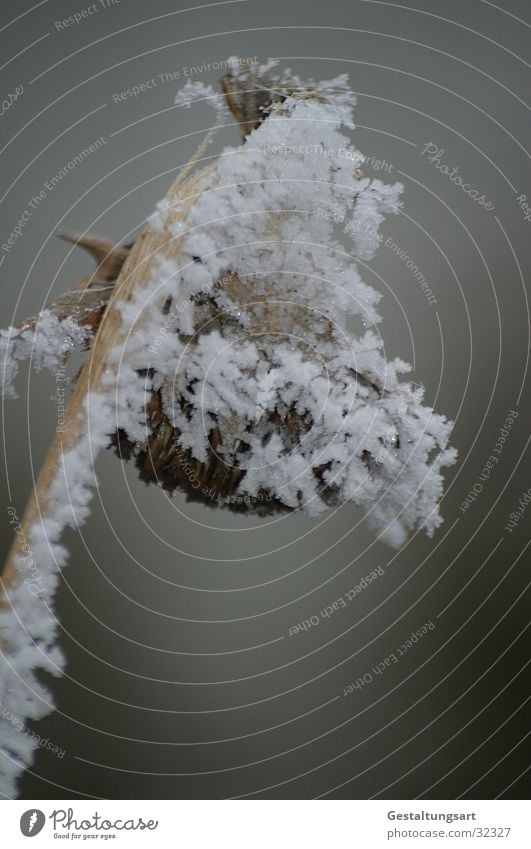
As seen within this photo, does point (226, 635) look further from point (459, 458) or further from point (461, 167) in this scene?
point (461, 167)

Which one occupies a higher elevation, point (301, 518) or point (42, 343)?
point (42, 343)
